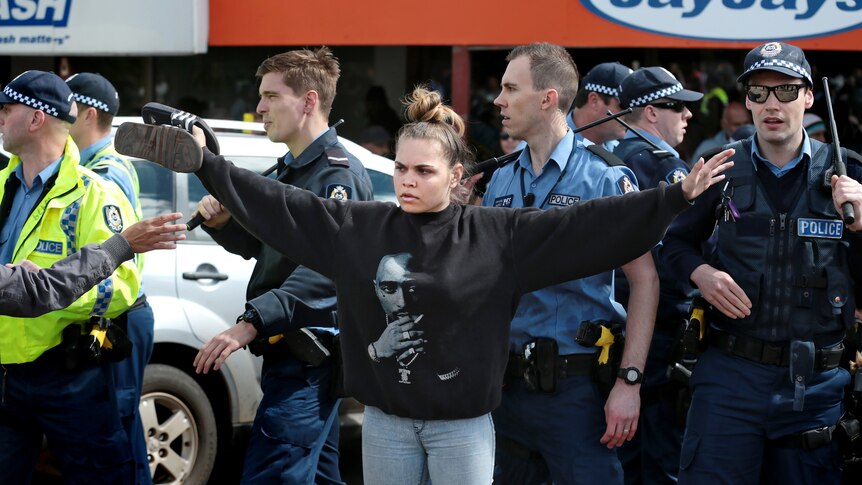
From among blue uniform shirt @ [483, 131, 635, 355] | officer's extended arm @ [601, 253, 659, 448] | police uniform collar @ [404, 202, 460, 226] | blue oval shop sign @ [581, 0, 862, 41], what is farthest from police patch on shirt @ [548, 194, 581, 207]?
blue oval shop sign @ [581, 0, 862, 41]

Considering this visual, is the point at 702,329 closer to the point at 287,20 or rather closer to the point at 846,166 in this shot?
the point at 846,166

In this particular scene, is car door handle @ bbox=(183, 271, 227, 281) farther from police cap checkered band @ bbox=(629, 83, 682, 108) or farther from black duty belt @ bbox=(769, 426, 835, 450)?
black duty belt @ bbox=(769, 426, 835, 450)

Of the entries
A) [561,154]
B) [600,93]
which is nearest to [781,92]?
[561,154]

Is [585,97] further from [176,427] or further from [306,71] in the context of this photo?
[176,427]

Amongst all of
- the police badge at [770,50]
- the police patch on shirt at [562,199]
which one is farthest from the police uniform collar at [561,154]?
the police badge at [770,50]

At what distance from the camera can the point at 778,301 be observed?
4238mm

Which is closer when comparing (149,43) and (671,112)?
(671,112)

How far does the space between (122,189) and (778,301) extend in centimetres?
275

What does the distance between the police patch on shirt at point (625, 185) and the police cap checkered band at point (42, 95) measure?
7.24 feet

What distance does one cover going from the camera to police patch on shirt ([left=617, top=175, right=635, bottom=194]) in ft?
13.8

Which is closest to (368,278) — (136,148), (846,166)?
(136,148)

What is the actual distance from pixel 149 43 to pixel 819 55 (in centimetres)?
602

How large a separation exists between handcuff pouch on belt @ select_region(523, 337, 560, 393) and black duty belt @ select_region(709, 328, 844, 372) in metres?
0.67

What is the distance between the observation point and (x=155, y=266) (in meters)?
6.25
